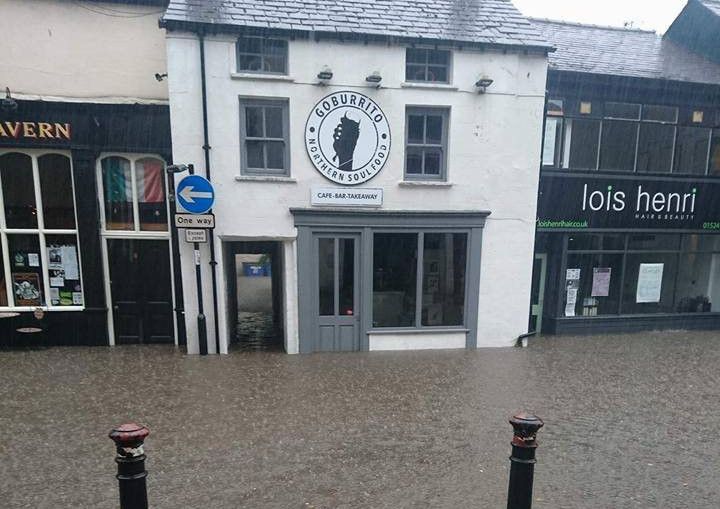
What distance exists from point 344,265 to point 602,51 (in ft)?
28.3

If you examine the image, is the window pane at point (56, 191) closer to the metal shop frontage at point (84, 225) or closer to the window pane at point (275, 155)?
the metal shop frontage at point (84, 225)

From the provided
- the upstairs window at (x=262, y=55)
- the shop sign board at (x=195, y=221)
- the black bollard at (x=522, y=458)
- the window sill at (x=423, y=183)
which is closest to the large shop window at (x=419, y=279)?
A: the window sill at (x=423, y=183)

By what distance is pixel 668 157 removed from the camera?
9930mm

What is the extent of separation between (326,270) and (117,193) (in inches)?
A: 175

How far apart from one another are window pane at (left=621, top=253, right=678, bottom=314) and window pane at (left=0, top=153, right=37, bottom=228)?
13.0 m

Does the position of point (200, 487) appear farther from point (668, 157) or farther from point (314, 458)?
point (668, 157)

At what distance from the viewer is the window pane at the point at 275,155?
7.89 meters

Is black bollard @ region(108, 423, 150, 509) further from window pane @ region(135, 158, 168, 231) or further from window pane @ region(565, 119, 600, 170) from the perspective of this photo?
window pane @ region(565, 119, 600, 170)

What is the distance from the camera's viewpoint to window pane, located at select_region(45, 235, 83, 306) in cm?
823

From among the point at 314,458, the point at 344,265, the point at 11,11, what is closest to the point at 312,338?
the point at 344,265

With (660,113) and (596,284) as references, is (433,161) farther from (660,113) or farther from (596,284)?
(660,113)

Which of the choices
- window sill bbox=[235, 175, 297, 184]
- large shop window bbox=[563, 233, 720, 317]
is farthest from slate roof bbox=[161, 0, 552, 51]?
large shop window bbox=[563, 233, 720, 317]

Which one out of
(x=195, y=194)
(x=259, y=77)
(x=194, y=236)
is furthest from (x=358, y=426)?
(x=259, y=77)

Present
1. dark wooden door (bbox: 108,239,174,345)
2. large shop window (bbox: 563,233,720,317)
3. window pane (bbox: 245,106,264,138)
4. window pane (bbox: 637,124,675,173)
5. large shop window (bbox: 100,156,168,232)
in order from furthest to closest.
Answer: large shop window (bbox: 563,233,720,317) → window pane (bbox: 637,124,675,173) → dark wooden door (bbox: 108,239,174,345) → large shop window (bbox: 100,156,168,232) → window pane (bbox: 245,106,264,138)
